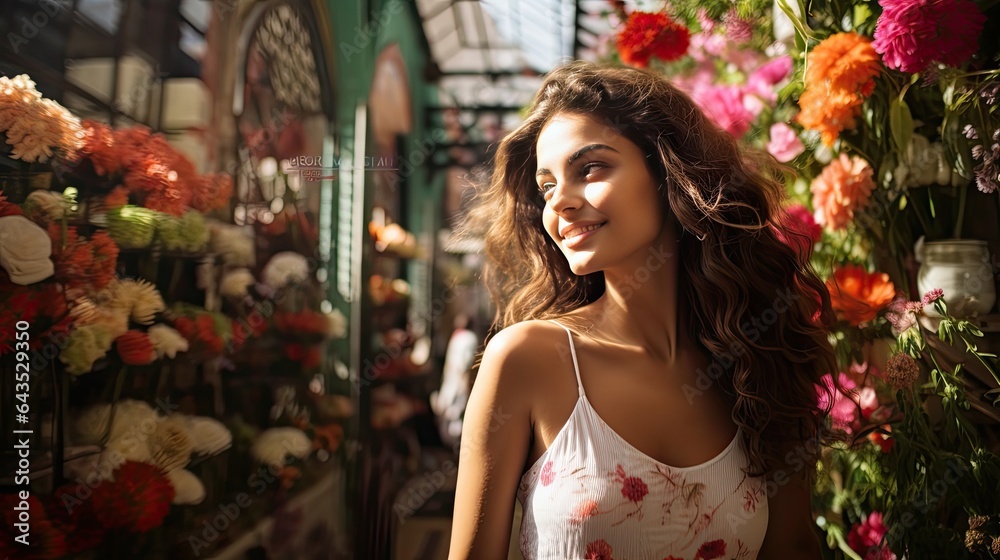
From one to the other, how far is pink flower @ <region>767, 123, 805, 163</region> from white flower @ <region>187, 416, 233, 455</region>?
1.38 meters

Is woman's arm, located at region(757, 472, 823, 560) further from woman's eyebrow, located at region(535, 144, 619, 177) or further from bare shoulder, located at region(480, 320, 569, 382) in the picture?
woman's eyebrow, located at region(535, 144, 619, 177)

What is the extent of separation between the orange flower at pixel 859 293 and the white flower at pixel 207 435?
130cm

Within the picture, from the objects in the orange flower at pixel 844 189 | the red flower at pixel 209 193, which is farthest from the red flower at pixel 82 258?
→ the orange flower at pixel 844 189

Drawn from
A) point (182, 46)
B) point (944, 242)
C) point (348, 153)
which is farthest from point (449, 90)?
point (944, 242)

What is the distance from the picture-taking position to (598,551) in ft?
3.39

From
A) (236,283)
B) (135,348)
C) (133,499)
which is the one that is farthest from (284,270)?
(133,499)

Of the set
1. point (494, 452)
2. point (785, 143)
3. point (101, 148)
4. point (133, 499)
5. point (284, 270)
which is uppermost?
point (785, 143)

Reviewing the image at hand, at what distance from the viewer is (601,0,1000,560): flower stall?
115cm

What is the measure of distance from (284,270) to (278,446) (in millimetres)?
480

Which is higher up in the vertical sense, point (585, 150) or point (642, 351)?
point (585, 150)

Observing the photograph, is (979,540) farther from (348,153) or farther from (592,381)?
(348,153)

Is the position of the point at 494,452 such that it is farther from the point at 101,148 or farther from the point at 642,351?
the point at 101,148

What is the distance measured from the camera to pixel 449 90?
19.2ft

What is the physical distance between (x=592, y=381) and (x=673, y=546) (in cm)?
29
